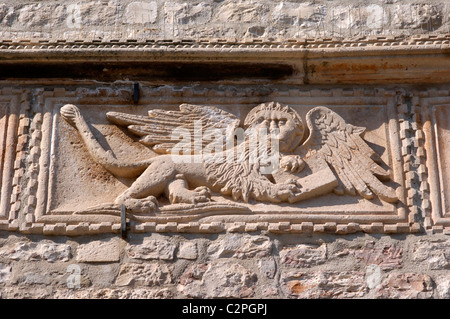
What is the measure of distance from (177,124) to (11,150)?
89 centimetres

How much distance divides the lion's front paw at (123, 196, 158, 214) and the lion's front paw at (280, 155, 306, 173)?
707 mm

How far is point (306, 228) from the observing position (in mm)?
4480

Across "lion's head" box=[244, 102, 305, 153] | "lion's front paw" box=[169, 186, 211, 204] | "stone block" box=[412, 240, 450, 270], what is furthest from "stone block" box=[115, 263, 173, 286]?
"stone block" box=[412, 240, 450, 270]

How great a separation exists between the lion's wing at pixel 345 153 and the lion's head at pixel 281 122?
6 centimetres

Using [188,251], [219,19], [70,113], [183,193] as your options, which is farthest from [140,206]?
[219,19]

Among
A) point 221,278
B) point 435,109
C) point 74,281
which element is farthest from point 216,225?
point 435,109

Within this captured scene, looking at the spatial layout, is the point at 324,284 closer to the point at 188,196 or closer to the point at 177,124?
the point at 188,196

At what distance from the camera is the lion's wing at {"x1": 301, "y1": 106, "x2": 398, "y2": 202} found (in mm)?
4621

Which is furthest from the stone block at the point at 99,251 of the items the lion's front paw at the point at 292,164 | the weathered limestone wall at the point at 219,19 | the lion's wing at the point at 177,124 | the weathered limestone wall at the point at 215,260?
the weathered limestone wall at the point at 219,19

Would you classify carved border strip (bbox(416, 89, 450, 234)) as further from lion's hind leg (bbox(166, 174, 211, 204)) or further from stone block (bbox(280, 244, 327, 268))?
lion's hind leg (bbox(166, 174, 211, 204))

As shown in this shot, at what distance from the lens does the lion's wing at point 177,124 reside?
4.78 m

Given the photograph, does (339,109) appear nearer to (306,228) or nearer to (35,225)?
(306,228)

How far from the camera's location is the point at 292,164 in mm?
4672
